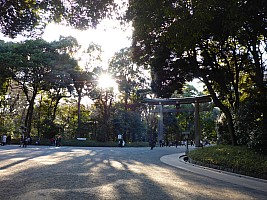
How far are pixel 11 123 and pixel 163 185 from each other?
36945 mm

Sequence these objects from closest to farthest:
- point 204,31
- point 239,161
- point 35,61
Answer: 1. point 239,161
2. point 204,31
3. point 35,61

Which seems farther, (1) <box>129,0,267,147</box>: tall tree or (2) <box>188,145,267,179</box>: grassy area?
(2) <box>188,145,267,179</box>: grassy area

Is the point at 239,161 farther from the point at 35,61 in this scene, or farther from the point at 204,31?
the point at 35,61

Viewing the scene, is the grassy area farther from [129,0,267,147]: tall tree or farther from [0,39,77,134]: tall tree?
[0,39,77,134]: tall tree

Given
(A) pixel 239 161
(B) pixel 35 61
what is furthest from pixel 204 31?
(B) pixel 35 61

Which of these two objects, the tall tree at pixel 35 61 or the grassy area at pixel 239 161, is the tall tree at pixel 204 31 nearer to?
the grassy area at pixel 239 161

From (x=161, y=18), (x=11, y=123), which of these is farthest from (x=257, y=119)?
(x=11, y=123)

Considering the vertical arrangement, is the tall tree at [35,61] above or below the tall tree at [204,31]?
above

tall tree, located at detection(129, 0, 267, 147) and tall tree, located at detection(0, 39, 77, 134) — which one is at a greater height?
tall tree, located at detection(0, 39, 77, 134)

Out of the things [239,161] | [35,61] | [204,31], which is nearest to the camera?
[239,161]

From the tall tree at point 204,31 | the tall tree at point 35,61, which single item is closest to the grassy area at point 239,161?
the tall tree at point 204,31

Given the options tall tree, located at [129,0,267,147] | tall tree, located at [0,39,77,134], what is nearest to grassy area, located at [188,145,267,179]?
tall tree, located at [129,0,267,147]

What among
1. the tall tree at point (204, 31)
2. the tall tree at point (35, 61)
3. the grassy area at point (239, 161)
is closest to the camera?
the tall tree at point (204, 31)

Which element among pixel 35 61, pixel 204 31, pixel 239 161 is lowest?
pixel 239 161
